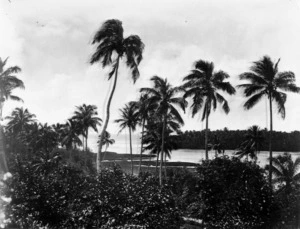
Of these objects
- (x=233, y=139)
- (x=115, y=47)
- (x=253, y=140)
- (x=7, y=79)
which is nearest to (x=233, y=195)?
(x=115, y=47)

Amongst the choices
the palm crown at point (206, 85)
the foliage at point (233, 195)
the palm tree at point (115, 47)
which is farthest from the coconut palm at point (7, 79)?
the foliage at point (233, 195)

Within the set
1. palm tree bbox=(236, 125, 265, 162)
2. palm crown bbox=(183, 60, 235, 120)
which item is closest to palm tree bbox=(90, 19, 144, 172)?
palm crown bbox=(183, 60, 235, 120)

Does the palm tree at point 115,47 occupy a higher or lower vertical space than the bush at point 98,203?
higher

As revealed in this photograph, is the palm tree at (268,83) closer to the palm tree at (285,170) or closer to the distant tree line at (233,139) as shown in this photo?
the palm tree at (285,170)

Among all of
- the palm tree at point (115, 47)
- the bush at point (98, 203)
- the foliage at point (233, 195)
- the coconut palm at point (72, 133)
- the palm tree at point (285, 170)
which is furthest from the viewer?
the coconut palm at point (72, 133)

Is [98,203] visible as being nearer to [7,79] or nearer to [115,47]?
[115,47]

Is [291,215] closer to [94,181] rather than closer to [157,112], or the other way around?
[94,181]

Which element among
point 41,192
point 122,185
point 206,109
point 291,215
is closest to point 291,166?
point 206,109
